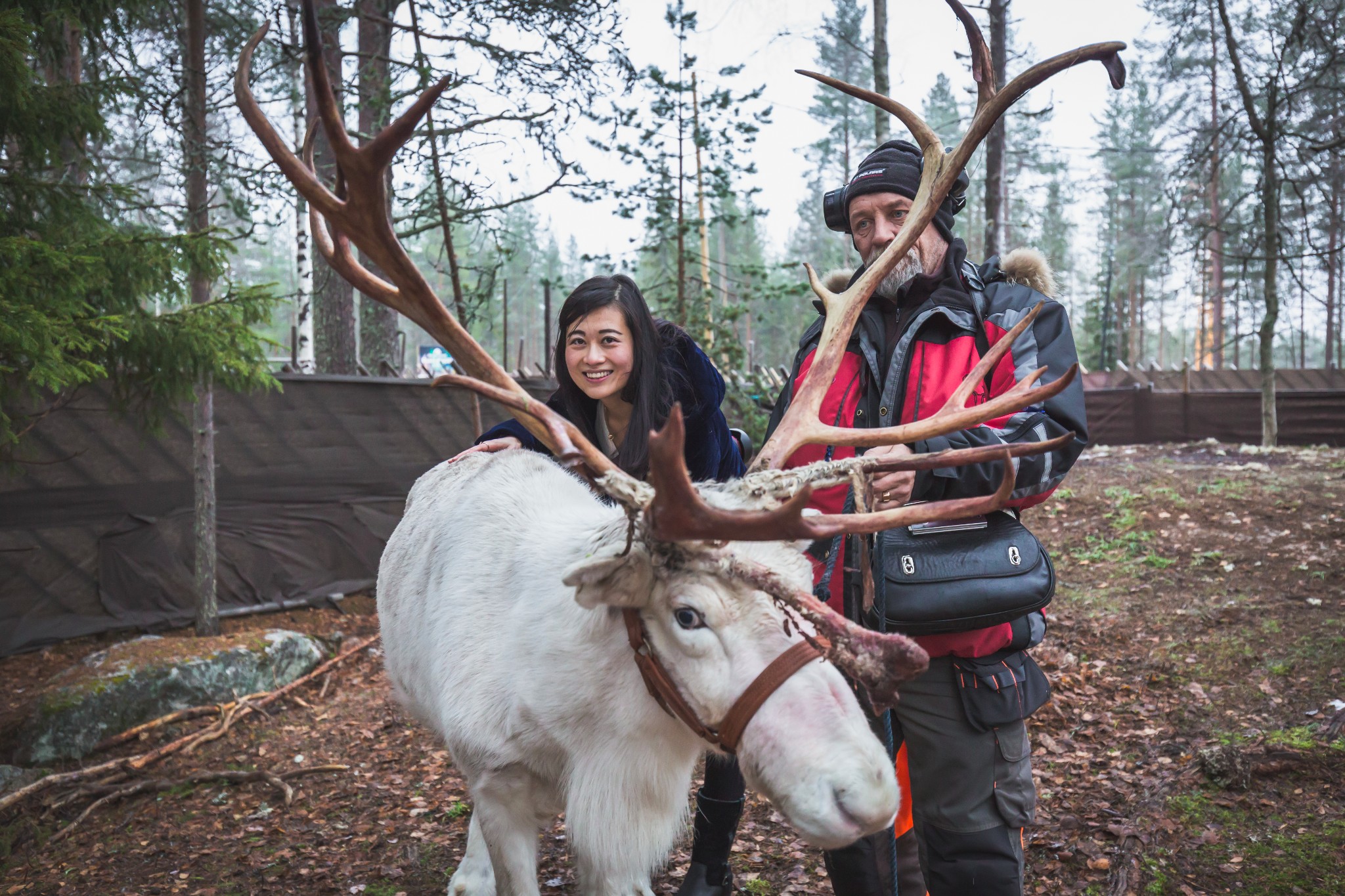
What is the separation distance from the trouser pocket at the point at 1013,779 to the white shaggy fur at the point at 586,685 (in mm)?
631

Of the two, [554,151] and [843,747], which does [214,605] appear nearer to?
[554,151]

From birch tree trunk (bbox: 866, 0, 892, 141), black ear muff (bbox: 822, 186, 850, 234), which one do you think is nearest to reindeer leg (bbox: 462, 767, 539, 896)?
black ear muff (bbox: 822, 186, 850, 234)

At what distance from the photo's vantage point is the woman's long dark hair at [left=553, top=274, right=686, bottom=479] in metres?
2.78

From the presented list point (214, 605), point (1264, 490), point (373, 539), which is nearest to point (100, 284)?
point (214, 605)

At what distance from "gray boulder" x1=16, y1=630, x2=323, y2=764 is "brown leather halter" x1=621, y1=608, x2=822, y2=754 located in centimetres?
419

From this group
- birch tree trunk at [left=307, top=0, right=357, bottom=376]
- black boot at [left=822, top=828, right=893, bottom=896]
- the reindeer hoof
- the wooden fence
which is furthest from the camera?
the wooden fence

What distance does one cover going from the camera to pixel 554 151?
721 centimetres

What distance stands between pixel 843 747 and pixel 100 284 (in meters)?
4.29

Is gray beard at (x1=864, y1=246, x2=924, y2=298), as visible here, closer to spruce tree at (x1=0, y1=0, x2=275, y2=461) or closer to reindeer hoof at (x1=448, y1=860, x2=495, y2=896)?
reindeer hoof at (x1=448, y1=860, x2=495, y2=896)

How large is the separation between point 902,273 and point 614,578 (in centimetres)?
132

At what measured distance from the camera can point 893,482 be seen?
2.07m

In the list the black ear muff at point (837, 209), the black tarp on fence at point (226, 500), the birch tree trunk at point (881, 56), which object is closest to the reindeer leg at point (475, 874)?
the black ear muff at point (837, 209)

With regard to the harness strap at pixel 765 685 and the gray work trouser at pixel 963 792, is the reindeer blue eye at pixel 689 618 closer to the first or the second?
the harness strap at pixel 765 685

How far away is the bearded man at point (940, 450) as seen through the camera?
6.74 ft
